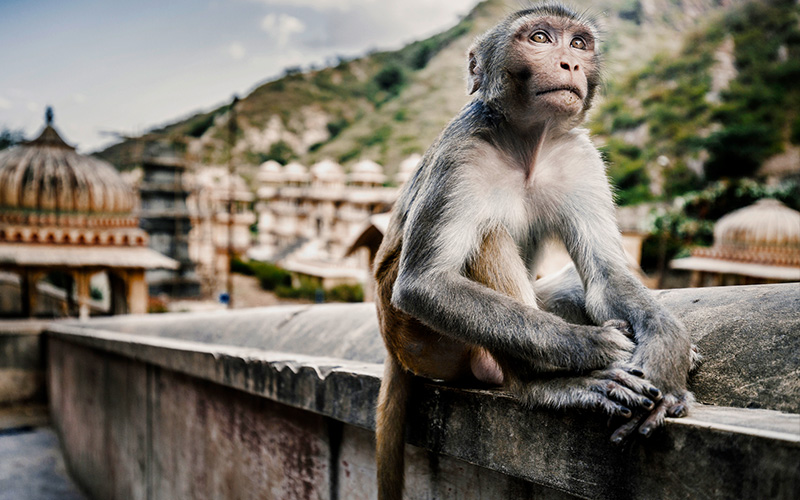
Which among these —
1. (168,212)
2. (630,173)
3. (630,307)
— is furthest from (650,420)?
(630,173)

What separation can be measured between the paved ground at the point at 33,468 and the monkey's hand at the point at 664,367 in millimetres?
6887

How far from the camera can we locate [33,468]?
7.53 meters

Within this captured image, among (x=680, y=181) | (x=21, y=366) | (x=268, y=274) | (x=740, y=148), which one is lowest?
(x=268, y=274)

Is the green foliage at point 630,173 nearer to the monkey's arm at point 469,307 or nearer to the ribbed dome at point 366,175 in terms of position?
the ribbed dome at point 366,175

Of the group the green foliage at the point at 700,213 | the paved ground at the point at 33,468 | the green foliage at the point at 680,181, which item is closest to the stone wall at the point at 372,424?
the paved ground at the point at 33,468

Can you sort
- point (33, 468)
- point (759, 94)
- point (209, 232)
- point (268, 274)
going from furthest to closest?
point (759, 94) < point (209, 232) < point (268, 274) < point (33, 468)

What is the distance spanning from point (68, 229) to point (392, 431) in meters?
14.3

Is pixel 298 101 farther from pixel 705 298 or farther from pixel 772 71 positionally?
pixel 705 298

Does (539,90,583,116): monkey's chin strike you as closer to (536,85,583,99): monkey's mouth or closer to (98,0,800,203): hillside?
(536,85,583,99): monkey's mouth

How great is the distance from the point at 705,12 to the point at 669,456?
297ft

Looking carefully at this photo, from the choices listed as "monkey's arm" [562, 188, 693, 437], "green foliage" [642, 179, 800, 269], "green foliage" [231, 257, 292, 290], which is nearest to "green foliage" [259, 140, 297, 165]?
"green foliage" [231, 257, 292, 290]

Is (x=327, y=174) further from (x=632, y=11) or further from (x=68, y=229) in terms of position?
(x=632, y=11)

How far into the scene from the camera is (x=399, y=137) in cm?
7450

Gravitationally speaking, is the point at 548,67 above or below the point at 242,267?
above
